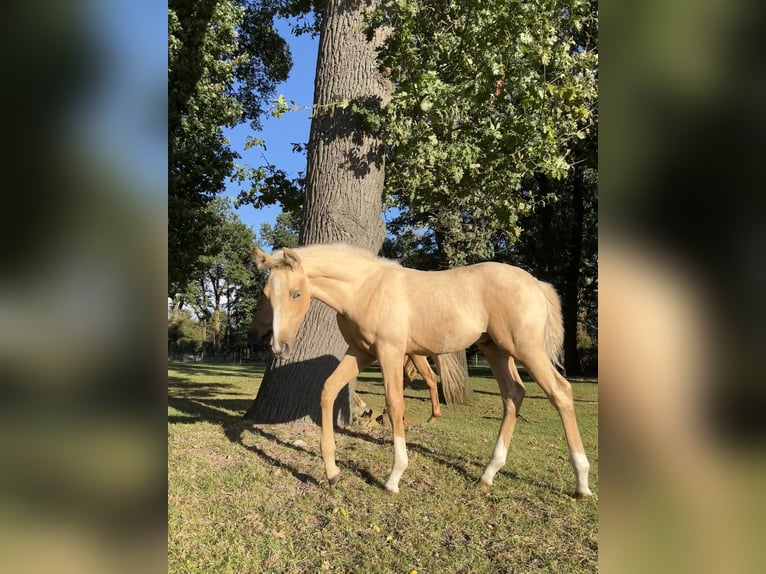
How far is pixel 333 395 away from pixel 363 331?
0.69m

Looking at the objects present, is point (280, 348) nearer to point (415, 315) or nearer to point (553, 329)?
point (415, 315)

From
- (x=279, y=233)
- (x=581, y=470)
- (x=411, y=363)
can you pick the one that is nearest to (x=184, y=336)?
(x=279, y=233)

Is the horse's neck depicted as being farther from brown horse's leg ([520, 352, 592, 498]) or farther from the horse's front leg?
brown horse's leg ([520, 352, 592, 498])

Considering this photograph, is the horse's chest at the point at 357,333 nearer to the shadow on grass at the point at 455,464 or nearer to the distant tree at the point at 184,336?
the shadow on grass at the point at 455,464

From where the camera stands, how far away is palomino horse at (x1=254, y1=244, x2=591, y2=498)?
4.33m

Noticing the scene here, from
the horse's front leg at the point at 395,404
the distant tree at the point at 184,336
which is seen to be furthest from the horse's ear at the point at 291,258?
the distant tree at the point at 184,336

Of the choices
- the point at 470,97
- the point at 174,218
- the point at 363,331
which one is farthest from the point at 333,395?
the point at 174,218

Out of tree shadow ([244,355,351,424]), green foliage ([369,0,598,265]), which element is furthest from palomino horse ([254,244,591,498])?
green foliage ([369,0,598,265])

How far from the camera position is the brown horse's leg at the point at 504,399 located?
4.69 metres

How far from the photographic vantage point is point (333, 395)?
479 centimetres

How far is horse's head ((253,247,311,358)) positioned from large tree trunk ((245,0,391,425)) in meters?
2.47
